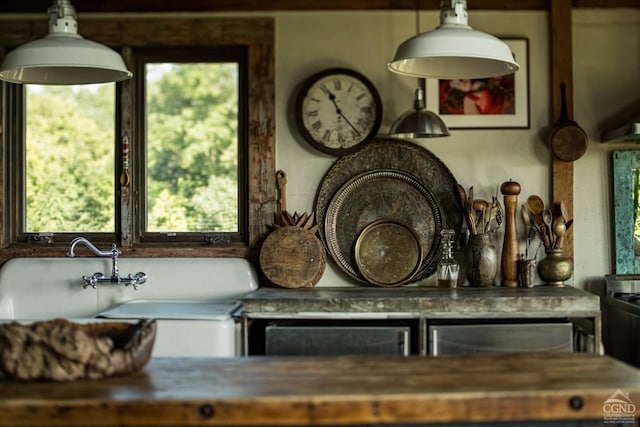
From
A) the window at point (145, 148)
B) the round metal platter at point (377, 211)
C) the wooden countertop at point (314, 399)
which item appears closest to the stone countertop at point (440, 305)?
the round metal platter at point (377, 211)

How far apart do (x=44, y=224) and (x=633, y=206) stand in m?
3.47

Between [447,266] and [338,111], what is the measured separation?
1.09 meters

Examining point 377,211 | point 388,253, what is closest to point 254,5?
point 377,211


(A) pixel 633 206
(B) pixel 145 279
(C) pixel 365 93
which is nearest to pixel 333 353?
(B) pixel 145 279

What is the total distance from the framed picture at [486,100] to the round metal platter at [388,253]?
70cm

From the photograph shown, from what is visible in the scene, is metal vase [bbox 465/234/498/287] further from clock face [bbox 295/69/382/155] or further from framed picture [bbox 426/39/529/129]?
clock face [bbox 295/69/382/155]

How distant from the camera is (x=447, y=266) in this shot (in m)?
4.29

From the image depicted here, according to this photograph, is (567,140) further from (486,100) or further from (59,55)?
(59,55)

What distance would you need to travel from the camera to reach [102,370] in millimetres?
2287

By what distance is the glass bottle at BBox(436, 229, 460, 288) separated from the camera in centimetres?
428

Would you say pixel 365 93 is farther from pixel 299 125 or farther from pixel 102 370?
pixel 102 370

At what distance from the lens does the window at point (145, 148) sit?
4.52m

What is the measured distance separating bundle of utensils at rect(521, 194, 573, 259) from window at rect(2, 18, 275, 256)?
5.35 feet

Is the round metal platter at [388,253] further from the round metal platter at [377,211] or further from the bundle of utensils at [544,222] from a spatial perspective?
the bundle of utensils at [544,222]
